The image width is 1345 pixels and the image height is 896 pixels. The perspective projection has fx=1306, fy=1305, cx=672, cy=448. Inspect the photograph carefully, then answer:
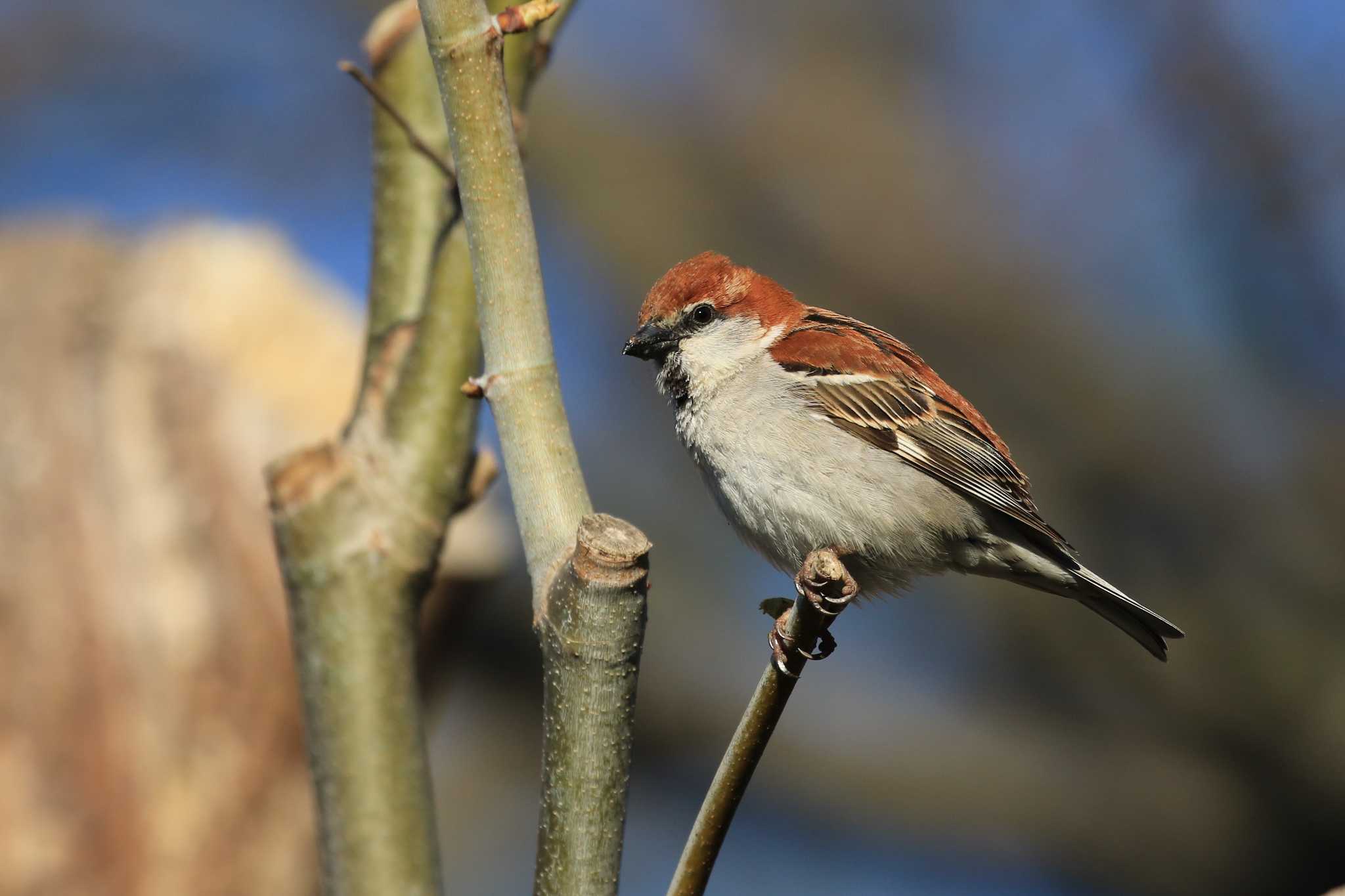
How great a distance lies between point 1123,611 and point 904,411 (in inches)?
30.3

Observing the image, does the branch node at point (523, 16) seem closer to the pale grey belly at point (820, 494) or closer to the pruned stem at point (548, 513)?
the pruned stem at point (548, 513)

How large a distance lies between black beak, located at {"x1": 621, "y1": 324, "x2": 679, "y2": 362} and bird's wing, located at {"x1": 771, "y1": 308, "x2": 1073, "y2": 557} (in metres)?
0.29

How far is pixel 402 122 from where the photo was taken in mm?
2773

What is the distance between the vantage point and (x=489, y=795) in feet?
26.3

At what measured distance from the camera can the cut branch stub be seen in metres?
1.78

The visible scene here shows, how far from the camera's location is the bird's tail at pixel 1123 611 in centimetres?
323

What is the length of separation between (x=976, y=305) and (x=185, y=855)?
530cm

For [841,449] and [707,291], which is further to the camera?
[707,291]

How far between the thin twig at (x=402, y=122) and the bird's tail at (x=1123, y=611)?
1.87 metres

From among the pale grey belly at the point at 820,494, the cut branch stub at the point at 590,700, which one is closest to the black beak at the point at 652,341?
the pale grey belly at the point at 820,494

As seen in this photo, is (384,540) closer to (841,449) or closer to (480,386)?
(480,386)

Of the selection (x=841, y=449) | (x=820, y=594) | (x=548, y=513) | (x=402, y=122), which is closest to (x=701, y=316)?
(x=841, y=449)

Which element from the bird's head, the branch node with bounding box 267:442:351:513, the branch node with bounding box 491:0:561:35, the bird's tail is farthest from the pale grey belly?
the branch node with bounding box 491:0:561:35

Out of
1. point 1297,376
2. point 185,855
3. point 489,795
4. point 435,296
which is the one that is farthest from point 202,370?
point 1297,376
